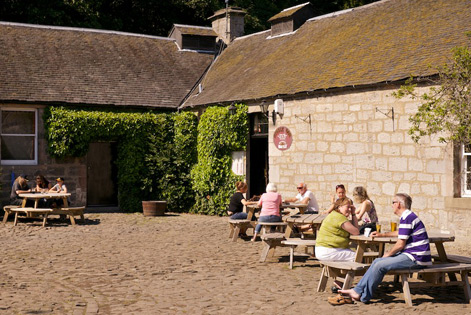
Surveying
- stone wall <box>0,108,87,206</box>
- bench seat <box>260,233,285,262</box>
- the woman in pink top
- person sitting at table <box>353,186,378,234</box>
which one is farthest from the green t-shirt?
stone wall <box>0,108,87,206</box>

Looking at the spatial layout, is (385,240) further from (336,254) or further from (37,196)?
(37,196)

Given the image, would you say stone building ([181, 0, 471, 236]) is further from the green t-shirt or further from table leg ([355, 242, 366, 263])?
the green t-shirt

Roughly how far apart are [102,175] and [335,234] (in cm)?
1440

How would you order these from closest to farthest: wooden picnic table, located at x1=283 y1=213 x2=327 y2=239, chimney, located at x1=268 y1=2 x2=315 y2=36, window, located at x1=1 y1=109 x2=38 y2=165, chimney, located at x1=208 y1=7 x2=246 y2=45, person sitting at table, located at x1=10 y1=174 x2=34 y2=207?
1. wooden picnic table, located at x1=283 y1=213 x2=327 y2=239
2. person sitting at table, located at x1=10 y1=174 x2=34 y2=207
3. window, located at x1=1 y1=109 x2=38 y2=165
4. chimney, located at x1=268 y1=2 x2=315 y2=36
5. chimney, located at x1=208 y1=7 x2=246 y2=45

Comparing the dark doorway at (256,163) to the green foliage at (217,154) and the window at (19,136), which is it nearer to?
the green foliage at (217,154)

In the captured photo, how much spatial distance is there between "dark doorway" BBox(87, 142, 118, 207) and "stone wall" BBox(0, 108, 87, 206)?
0.76 meters

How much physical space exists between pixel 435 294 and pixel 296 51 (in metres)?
12.5

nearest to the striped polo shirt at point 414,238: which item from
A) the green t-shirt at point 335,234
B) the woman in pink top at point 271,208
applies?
the green t-shirt at point 335,234

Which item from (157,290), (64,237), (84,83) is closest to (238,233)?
(64,237)

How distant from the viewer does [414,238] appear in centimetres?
789

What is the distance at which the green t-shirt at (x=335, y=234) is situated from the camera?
8.71 m

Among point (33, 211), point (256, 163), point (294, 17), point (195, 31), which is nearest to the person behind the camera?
point (33, 211)

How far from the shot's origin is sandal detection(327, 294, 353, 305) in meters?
7.75

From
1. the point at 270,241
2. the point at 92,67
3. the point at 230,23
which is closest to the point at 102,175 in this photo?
the point at 92,67
